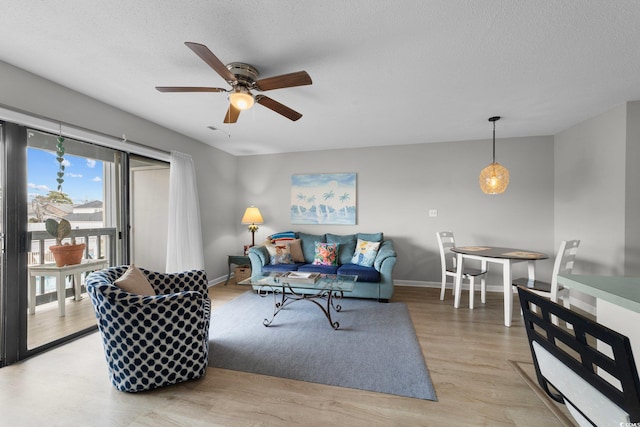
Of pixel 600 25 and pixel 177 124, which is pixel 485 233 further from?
pixel 177 124

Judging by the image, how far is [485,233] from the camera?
413 centimetres

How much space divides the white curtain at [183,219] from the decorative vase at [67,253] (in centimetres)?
94

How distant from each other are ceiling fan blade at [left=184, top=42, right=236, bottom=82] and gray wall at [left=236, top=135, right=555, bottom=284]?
120 inches

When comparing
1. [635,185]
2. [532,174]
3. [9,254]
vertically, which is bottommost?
[9,254]

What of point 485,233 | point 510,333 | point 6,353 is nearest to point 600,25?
point 510,333

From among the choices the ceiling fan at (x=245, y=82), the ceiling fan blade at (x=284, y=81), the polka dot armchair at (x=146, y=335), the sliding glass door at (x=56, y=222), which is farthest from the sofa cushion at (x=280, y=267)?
the ceiling fan blade at (x=284, y=81)

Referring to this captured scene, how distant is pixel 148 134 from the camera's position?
3281 mm

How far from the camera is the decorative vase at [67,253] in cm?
244

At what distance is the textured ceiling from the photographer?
1.53m

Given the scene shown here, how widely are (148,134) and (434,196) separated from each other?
4.30 meters

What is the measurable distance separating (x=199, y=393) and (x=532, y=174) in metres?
5.00

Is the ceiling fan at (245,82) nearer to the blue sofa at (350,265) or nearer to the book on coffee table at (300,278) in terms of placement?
the book on coffee table at (300,278)

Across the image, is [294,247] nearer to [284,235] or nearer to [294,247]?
[294,247]

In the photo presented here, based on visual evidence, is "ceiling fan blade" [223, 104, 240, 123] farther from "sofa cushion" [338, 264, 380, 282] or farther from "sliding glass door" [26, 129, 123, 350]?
"sofa cushion" [338, 264, 380, 282]
